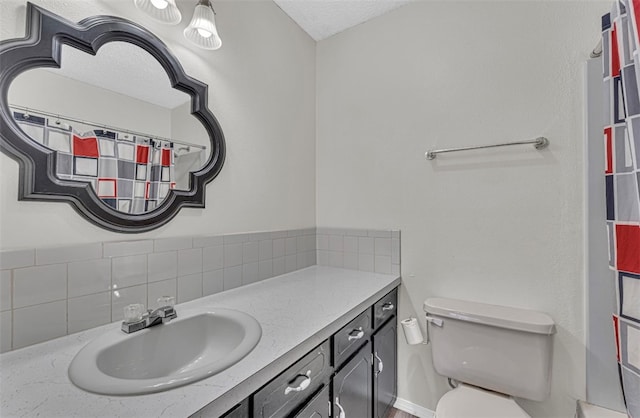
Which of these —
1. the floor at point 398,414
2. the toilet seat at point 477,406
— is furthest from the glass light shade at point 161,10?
the floor at point 398,414

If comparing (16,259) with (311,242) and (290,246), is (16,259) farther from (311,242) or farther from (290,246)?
(311,242)

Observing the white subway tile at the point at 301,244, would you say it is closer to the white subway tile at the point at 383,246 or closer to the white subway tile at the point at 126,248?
the white subway tile at the point at 383,246

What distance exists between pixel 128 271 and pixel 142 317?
0.19 metres

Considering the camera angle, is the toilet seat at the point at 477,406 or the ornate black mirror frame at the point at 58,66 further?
the toilet seat at the point at 477,406

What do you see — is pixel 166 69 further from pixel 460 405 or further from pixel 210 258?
pixel 460 405

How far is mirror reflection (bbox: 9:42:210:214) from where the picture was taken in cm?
83

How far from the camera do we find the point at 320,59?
2008 millimetres

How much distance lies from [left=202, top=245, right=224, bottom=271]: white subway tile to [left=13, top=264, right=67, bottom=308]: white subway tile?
48cm

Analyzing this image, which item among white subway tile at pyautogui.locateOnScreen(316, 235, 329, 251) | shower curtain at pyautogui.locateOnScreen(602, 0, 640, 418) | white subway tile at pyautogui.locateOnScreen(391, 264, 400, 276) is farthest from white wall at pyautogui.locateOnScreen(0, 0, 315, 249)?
shower curtain at pyautogui.locateOnScreen(602, 0, 640, 418)

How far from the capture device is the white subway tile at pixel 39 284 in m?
0.77

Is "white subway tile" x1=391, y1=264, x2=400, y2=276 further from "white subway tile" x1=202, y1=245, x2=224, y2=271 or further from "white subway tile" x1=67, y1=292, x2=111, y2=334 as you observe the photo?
"white subway tile" x1=67, y1=292, x2=111, y2=334

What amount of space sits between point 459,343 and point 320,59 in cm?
203

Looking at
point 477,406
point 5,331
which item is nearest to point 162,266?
point 5,331

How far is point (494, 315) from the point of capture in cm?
127
